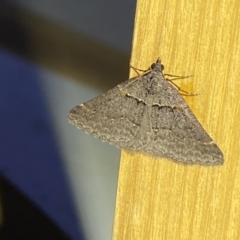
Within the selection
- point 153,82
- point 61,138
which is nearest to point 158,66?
point 153,82

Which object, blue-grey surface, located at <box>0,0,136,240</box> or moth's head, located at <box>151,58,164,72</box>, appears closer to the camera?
moth's head, located at <box>151,58,164,72</box>

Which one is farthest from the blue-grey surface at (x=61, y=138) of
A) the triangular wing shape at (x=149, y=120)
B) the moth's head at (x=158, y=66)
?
the moth's head at (x=158, y=66)

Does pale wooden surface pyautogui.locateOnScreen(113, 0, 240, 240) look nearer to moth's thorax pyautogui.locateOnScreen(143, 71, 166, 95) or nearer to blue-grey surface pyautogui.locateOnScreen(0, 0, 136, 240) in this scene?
moth's thorax pyautogui.locateOnScreen(143, 71, 166, 95)

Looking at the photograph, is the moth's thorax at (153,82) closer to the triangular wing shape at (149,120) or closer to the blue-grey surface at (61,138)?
the triangular wing shape at (149,120)

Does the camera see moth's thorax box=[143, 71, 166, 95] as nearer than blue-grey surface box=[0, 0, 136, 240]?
Yes

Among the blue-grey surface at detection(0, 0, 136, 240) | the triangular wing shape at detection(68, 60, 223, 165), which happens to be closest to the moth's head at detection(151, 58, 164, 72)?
the triangular wing shape at detection(68, 60, 223, 165)

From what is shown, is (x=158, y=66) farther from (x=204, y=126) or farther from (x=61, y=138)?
(x=61, y=138)

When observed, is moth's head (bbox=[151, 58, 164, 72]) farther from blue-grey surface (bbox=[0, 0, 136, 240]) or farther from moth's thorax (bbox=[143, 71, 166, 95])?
blue-grey surface (bbox=[0, 0, 136, 240])

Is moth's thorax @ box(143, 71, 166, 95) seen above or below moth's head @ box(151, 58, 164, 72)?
below
